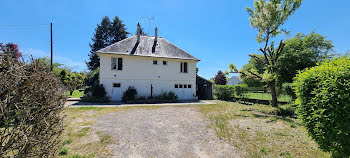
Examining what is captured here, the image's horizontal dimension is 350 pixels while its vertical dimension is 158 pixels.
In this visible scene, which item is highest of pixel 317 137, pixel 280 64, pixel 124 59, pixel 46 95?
pixel 124 59

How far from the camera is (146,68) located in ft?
50.5

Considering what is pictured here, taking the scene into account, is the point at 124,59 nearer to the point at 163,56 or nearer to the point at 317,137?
the point at 163,56

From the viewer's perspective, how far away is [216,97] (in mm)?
18297

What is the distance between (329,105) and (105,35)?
3972cm

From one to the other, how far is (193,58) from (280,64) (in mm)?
8885

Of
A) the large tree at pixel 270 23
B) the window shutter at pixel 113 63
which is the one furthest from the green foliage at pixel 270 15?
the window shutter at pixel 113 63

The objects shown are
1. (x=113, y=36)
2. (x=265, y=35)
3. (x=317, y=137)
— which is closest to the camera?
(x=317, y=137)

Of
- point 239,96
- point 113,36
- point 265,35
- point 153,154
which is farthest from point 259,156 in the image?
point 113,36

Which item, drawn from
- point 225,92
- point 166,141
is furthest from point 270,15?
point 166,141

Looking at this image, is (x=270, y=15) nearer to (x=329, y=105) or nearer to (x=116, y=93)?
(x=329, y=105)

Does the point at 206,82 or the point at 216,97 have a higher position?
the point at 206,82

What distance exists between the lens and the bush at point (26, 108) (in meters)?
1.51

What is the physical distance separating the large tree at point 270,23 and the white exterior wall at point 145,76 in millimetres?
7613

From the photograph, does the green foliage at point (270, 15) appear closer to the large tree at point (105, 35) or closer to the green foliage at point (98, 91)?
the green foliage at point (98, 91)
